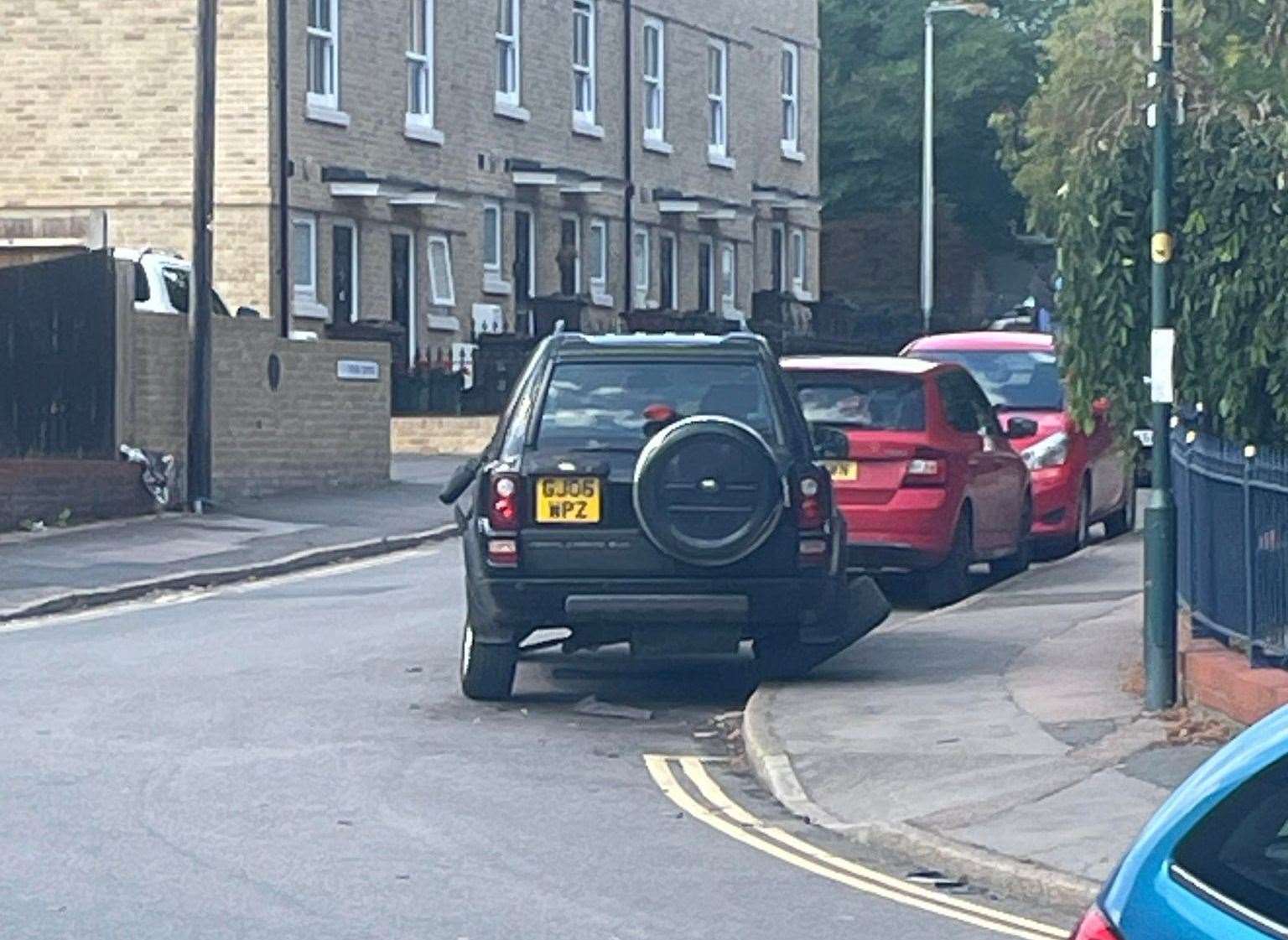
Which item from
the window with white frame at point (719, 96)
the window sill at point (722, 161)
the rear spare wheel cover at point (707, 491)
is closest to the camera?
the rear spare wheel cover at point (707, 491)

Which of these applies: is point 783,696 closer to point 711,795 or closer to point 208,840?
point 711,795

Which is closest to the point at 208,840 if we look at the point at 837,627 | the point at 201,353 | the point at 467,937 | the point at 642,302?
the point at 467,937

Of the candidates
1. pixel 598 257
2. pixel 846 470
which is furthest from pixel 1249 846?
pixel 598 257

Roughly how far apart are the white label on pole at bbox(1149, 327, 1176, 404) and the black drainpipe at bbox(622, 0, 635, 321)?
105 feet

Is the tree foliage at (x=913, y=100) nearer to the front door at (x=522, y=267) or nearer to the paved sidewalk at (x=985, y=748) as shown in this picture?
the front door at (x=522, y=267)

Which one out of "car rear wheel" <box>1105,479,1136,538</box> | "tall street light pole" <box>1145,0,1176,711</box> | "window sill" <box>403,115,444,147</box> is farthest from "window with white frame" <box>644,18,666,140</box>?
"tall street light pole" <box>1145,0,1176,711</box>

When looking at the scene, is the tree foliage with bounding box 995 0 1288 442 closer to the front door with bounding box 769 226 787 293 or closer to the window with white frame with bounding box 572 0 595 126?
the window with white frame with bounding box 572 0 595 126

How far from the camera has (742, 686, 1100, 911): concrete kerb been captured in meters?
9.00

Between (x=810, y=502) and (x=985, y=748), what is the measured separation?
1.98 meters

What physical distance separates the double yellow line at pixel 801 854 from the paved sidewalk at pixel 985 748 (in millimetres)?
227

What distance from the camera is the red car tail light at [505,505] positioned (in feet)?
43.3

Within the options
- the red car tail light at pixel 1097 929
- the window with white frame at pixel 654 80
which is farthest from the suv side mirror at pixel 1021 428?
the window with white frame at pixel 654 80

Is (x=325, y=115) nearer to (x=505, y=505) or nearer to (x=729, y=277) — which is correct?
(x=729, y=277)

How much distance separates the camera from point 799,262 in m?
53.3
